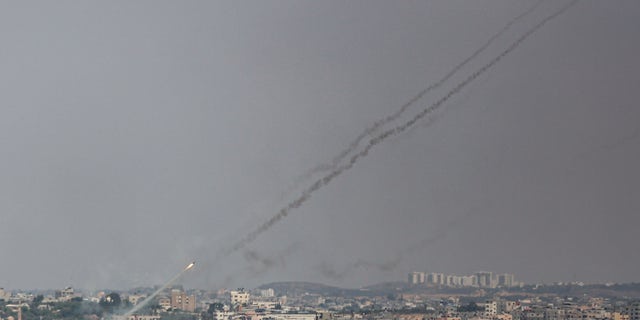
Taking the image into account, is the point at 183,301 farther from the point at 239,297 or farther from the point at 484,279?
the point at 484,279

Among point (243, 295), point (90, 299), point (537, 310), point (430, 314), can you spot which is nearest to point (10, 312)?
point (90, 299)

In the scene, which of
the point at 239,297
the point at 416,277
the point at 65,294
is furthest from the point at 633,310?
the point at 65,294

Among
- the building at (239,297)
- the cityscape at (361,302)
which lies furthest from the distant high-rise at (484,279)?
the building at (239,297)

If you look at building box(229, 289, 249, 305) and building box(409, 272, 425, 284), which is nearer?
building box(229, 289, 249, 305)

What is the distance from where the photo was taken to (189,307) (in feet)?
191

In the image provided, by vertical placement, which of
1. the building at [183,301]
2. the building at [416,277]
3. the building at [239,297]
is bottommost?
the building at [183,301]

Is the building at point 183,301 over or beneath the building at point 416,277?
beneath

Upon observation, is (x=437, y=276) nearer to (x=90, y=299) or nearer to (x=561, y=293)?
(x=561, y=293)

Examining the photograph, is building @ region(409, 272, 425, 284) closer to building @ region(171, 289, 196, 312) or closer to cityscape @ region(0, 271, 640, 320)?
cityscape @ region(0, 271, 640, 320)

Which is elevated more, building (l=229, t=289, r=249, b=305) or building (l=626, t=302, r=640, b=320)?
building (l=229, t=289, r=249, b=305)

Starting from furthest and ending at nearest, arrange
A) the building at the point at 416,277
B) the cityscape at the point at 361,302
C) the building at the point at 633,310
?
the building at the point at 416,277
the building at the point at 633,310
the cityscape at the point at 361,302

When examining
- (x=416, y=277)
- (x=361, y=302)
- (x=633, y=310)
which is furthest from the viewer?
(x=416, y=277)

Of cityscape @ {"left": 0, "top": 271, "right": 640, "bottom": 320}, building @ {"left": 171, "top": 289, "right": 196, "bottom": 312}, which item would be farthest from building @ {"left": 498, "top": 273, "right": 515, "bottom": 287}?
building @ {"left": 171, "top": 289, "right": 196, "bottom": 312}

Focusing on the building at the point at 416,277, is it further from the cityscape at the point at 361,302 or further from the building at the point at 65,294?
the building at the point at 65,294
